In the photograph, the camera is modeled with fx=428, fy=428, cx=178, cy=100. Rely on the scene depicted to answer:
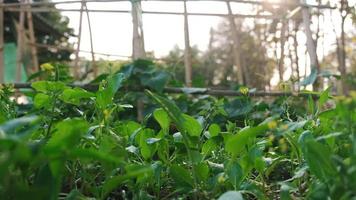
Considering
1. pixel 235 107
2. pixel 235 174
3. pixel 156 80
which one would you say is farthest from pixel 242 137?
pixel 156 80

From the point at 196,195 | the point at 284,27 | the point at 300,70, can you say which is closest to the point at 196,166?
the point at 196,195

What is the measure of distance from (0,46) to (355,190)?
391cm

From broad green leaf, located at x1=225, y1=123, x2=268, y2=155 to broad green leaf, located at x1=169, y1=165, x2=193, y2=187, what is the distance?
0.09 m

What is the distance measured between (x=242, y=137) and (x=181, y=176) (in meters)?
0.14

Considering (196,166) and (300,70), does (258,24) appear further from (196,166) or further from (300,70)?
(196,166)

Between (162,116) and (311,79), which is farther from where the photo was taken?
(311,79)

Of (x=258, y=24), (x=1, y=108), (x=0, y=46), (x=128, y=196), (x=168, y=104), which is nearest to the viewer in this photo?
(x=168, y=104)

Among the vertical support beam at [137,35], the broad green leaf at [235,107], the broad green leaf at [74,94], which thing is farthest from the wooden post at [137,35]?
the broad green leaf at [74,94]

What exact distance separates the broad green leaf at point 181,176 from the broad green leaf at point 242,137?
86 mm

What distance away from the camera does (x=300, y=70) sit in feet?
12.0

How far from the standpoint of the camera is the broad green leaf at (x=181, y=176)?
74 cm

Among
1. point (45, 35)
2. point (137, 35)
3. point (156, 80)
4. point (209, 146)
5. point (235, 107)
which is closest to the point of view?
point (209, 146)

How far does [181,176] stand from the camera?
2.45 ft

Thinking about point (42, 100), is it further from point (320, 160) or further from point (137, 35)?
point (137, 35)
